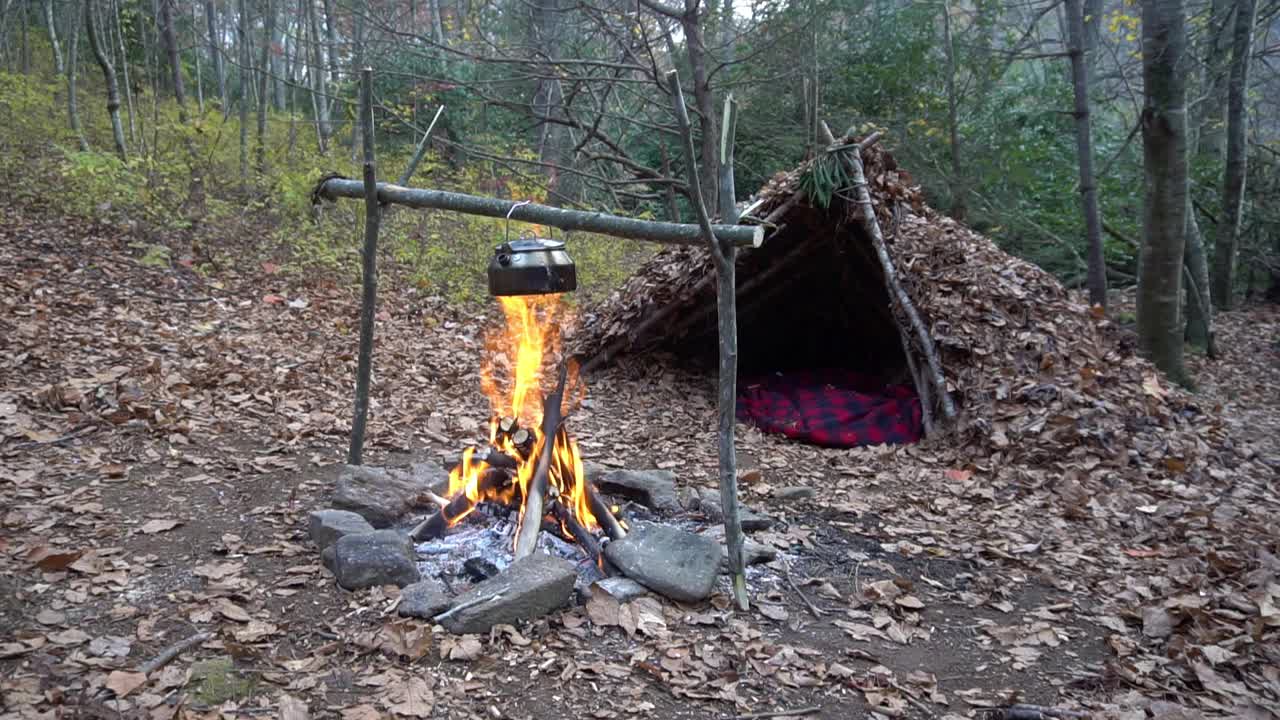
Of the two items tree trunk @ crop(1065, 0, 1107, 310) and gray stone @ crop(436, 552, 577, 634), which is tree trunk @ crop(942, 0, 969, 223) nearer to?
tree trunk @ crop(1065, 0, 1107, 310)

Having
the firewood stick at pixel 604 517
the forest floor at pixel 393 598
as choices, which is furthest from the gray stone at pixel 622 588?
the firewood stick at pixel 604 517

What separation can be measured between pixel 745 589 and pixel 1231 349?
9.83 m

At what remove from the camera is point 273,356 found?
6.82 meters

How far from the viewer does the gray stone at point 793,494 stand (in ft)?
16.7

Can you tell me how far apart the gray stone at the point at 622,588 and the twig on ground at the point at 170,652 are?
1.56m

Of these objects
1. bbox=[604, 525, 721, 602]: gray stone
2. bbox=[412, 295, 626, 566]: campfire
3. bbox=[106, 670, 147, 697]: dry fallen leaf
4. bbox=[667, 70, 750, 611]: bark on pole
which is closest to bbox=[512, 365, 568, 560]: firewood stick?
bbox=[412, 295, 626, 566]: campfire

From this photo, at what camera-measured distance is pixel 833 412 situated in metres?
7.11

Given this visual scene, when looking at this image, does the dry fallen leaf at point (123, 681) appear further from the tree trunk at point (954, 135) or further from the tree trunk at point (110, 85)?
the tree trunk at point (954, 135)

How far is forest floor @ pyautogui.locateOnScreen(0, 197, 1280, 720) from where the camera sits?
3008 mm

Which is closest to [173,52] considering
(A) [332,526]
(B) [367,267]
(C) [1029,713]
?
(B) [367,267]

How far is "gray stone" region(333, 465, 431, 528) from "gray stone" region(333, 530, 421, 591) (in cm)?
47

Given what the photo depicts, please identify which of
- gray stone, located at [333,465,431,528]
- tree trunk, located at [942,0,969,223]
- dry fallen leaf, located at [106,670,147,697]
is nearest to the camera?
dry fallen leaf, located at [106,670,147,697]

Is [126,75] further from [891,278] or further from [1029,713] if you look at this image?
[1029,713]

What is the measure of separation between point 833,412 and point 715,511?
2.80m
